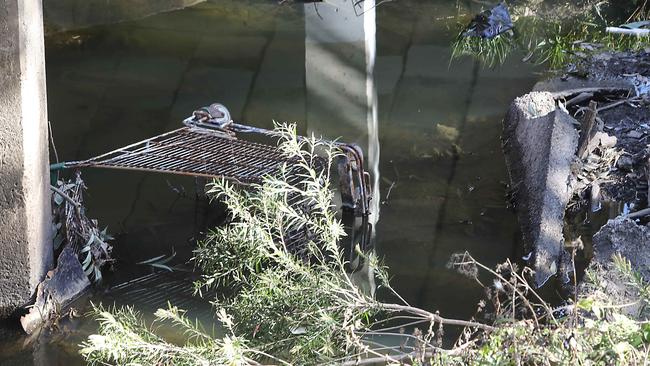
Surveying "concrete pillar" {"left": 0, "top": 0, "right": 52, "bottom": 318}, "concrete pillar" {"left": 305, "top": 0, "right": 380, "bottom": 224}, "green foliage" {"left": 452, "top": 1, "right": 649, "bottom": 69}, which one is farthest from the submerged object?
"concrete pillar" {"left": 0, "top": 0, "right": 52, "bottom": 318}

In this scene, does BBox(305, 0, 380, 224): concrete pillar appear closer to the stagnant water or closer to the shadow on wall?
the stagnant water

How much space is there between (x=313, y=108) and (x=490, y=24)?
6.93ft

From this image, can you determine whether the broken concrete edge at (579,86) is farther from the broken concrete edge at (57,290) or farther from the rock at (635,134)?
the broken concrete edge at (57,290)

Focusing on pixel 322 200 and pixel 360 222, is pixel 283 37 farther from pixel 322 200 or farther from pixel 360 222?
pixel 322 200

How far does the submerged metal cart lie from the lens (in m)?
5.18

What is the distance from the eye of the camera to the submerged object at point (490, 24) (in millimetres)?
8680

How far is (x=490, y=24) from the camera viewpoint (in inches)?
344

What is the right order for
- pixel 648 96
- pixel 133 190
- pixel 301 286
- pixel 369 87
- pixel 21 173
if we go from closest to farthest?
pixel 301 286 → pixel 21 173 → pixel 133 190 → pixel 648 96 → pixel 369 87

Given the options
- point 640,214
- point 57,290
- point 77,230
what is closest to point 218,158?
point 77,230

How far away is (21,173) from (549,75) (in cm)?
453

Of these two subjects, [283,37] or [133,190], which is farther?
[283,37]

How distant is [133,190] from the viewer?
6.07 meters

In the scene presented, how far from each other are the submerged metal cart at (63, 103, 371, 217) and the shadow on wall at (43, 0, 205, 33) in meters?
3.54

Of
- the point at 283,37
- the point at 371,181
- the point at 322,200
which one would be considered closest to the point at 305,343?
the point at 322,200
